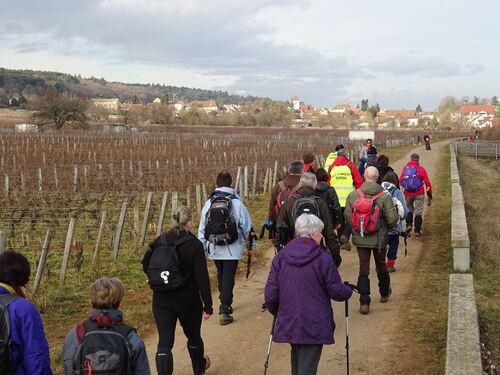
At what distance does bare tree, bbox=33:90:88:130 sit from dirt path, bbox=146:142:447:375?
223 ft

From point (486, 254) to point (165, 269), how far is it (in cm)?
772

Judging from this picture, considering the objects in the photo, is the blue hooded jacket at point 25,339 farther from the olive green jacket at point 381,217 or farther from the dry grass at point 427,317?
the olive green jacket at point 381,217

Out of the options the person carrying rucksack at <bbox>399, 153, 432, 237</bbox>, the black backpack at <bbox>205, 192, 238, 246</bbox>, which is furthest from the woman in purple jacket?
the person carrying rucksack at <bbox>399, 153, 432, 237</bbox>

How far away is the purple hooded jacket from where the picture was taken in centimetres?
451

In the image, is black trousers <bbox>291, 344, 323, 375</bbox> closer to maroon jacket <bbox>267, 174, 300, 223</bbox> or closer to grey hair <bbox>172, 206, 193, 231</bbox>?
grey hair <bbox>172, 206, 193, 231</bbox>

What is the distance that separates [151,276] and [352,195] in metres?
3.11

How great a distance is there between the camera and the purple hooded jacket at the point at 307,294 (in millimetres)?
4508

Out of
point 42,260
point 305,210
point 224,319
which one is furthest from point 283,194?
point 42,260

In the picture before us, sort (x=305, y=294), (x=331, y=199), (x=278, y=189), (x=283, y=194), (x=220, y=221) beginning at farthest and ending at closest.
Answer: (x=278, y=189) → (x=331, y=199) → (x=283, y=194) → (x=220, y=221) → (x=305, y=294)

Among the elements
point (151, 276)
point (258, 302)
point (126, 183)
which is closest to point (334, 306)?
point (258, 302)

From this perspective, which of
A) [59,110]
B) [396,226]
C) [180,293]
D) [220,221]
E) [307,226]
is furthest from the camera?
[59,110]

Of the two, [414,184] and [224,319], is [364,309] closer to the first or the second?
[224,319]

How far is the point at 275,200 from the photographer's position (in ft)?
24.7

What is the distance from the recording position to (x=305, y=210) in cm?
615
